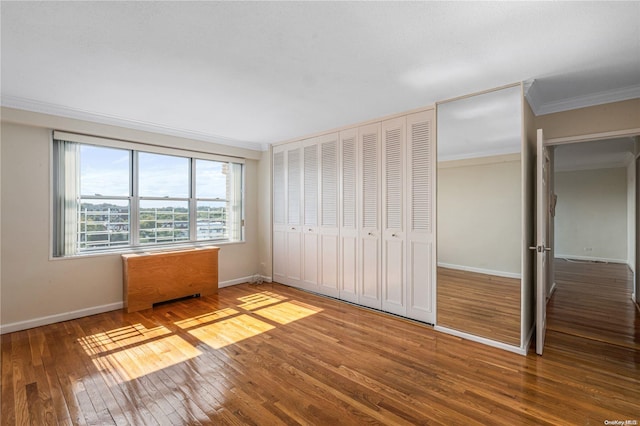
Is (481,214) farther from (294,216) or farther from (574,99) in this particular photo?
(294,216)

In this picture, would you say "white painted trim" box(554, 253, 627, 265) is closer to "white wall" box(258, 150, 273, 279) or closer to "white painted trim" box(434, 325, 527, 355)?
"white painted trim" box(434, 325, 527, 355)

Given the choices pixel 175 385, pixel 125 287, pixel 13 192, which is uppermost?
pixel 13 192

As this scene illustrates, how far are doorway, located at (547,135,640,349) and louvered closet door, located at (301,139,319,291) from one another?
10.4 ft

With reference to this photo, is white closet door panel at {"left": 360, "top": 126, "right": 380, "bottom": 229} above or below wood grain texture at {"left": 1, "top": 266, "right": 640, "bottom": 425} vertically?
above

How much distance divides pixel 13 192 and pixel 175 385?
9.99 feet

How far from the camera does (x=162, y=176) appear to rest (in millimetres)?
4680

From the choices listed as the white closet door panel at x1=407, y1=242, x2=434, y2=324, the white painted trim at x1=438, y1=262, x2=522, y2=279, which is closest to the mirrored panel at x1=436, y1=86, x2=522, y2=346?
the white painted trim at x1=438, y1=262, x2=522, y2=279

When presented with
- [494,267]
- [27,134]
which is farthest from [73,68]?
[494,267]

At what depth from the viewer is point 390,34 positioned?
2.06m

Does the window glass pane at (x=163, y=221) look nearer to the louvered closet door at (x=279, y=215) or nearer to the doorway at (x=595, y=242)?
the louvered closet door at (x=279, y=215)

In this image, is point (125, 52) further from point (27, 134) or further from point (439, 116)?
point (439, 116)

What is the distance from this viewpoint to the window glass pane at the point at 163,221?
450 cm

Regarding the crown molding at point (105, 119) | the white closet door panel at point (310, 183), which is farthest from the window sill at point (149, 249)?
the crown molding at point (105, 119)

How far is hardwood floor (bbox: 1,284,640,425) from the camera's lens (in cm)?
201
